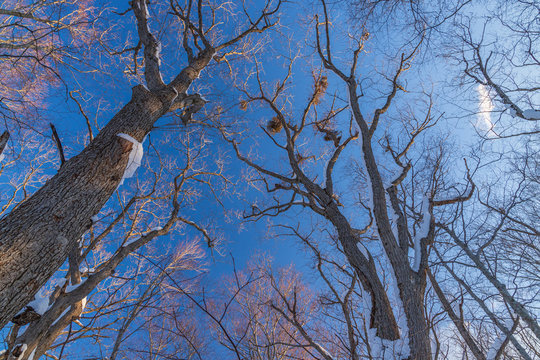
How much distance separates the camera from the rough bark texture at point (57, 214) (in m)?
1.74

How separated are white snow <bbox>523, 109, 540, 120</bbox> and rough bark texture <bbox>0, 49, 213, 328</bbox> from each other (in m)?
7.66

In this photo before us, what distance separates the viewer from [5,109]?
354 cm

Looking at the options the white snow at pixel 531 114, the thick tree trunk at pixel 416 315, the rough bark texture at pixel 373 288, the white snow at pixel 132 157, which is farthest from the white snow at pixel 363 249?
the white snow at pixel 531 114

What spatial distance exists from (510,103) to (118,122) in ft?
27.6

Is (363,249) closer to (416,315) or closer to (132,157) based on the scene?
(416,315)

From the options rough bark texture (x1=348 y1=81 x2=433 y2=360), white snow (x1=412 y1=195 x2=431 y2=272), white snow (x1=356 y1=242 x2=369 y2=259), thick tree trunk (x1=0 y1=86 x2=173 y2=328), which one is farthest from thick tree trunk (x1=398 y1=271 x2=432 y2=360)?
thick tree trunk (x1=0 y1=86 x2=173 y2=328)

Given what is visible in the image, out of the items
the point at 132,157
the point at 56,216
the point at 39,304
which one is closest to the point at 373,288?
the point at 132,157

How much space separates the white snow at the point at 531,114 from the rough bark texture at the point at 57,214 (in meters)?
7.66

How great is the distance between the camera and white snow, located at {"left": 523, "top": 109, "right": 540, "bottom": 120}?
5.29 m

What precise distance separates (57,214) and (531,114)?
8.41 m

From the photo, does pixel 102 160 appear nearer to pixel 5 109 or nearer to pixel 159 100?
pixel 159 100

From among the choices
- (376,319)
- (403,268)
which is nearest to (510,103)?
(403,268)

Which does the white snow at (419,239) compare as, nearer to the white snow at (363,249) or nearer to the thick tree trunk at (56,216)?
the white snow at (363,249)

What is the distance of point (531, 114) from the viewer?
5.38m
